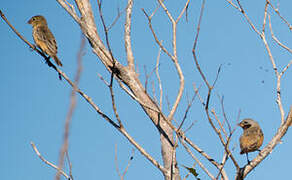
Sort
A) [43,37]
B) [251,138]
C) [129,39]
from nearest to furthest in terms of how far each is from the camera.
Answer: [129,39]
[251,138]
[43,37]

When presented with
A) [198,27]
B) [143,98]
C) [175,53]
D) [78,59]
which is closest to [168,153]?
[143,98]

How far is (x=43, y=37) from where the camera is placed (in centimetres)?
765

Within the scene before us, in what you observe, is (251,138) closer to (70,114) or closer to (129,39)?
(129,39)

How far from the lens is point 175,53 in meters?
4.08

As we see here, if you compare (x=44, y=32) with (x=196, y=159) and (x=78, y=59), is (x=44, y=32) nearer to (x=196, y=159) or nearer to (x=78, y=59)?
(x=196, y=159)

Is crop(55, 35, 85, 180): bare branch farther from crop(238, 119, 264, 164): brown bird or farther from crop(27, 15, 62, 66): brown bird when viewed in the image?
crop(27, 15, 62, 66): brown bird

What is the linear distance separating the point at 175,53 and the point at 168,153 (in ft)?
3.44

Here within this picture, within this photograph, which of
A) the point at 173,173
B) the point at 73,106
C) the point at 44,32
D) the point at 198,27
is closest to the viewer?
the point at 73,106

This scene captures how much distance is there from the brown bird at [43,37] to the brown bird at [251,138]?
3386 millimetres

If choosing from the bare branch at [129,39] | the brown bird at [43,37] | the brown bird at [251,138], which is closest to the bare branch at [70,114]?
the bare branch at [129,39]

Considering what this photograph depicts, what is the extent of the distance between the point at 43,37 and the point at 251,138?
424 cm

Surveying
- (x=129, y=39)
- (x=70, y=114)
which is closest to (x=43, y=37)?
(x=129, y=39)

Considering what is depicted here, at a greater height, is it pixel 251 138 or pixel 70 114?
pixel 251 138

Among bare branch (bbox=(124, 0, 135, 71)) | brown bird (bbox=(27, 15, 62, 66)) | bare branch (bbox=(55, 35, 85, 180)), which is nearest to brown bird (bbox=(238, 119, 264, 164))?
bare branch (bbox=(124, 0, 135, 71))
